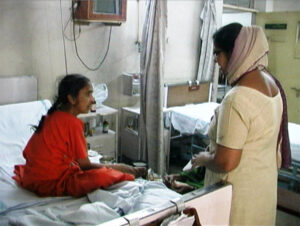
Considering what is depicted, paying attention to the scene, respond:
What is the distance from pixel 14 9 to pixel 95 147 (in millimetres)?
1556

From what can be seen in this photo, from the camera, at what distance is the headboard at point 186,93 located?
4520mm

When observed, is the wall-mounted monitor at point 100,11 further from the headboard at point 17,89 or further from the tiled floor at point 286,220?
the tiled floor at point 286,220

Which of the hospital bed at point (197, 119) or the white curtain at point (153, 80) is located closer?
the hospital bed at point (197, 119)

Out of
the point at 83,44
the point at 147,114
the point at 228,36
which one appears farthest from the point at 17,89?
the point at 228,36

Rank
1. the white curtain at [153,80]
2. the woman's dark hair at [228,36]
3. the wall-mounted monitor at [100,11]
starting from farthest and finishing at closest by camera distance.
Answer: the white curtain at [153,80], the wall-mounted monitor at [100,11], the woman's dark hair at [228,36]

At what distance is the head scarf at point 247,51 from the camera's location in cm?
136

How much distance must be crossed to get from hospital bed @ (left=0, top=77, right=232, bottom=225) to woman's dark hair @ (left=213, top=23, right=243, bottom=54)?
57cm

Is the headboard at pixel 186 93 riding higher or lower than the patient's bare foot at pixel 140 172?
higher

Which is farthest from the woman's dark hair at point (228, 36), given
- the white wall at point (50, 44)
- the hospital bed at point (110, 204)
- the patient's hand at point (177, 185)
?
the white wall at point (50, 44)

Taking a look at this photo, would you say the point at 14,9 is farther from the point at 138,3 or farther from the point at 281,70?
the point at 281,70

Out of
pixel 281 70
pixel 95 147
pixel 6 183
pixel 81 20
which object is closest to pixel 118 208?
pixel 6 183

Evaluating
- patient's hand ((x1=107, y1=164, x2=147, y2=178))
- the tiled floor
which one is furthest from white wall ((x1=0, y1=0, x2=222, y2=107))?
the tiled floor

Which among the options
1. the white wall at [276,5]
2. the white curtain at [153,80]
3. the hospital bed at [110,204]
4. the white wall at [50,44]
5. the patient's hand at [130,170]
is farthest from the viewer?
the white wall at [276,5]

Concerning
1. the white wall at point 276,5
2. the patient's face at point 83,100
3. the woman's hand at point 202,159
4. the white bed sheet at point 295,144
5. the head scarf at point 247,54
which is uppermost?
the white wall at point 276,5
